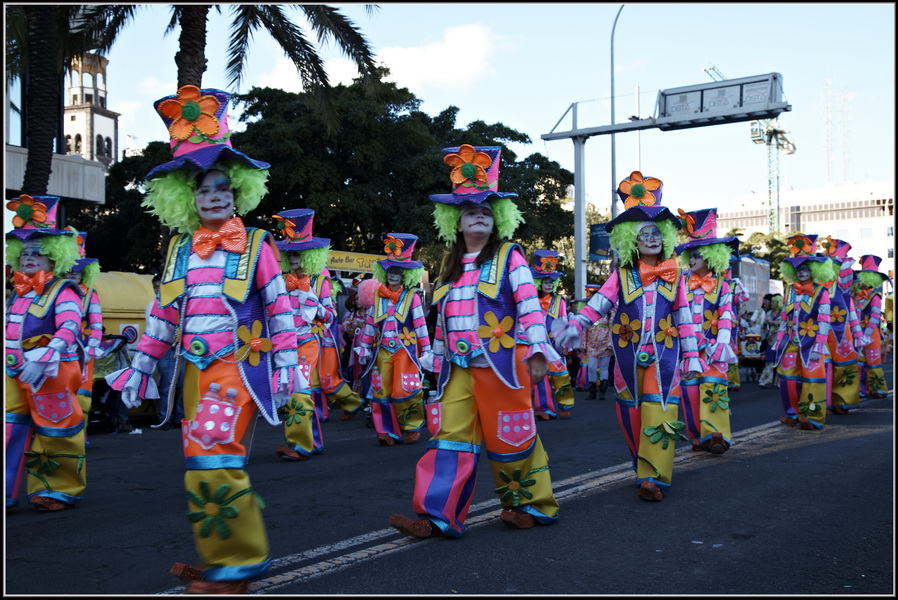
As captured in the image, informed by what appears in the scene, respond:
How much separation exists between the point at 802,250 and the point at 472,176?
7.24 meters

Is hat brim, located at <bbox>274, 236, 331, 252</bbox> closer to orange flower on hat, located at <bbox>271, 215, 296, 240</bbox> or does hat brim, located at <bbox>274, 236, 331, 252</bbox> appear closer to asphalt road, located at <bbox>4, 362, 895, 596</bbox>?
orange flower on hat, located at <bbox>271, 215, 296, 240</bbox>

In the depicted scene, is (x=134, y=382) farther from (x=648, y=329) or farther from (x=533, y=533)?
(x=648, y=329)

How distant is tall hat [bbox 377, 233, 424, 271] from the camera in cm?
1115

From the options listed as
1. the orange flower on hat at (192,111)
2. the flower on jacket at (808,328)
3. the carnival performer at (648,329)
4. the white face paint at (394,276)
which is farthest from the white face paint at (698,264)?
the orange flower on hat at (192,111)

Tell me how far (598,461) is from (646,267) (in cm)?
256

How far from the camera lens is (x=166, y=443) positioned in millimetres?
11414

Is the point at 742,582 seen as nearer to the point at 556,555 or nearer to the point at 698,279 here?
the point at 556,555

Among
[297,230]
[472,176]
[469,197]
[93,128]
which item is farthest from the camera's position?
[93,128]

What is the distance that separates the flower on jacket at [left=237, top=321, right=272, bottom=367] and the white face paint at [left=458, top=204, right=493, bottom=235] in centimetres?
180

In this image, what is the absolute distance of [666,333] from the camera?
23.8 ft

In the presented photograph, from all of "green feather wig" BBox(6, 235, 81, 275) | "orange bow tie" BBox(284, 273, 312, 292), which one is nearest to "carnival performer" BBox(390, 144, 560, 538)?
"green feather wig" BBox(6, 235, 81, 275)

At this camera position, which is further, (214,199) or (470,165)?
(470,165)

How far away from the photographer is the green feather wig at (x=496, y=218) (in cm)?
606

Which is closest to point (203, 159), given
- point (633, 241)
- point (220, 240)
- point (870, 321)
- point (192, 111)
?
point (192, 111)
